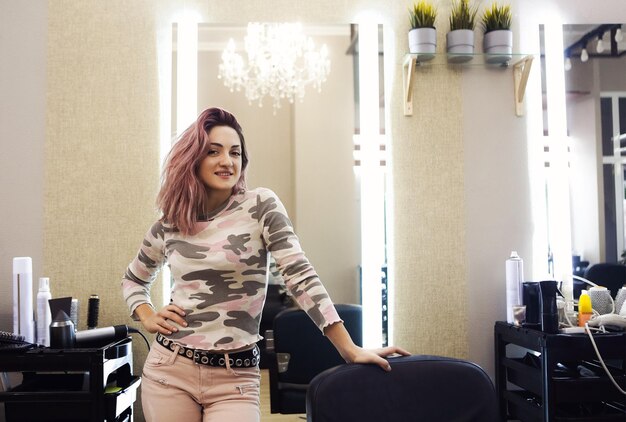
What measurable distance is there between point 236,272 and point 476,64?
1.64 m

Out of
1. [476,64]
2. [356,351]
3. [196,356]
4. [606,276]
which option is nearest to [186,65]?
[476,64]

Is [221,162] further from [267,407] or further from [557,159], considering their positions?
[557,159]

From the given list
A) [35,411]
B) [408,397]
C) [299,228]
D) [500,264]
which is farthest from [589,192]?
[35,411]

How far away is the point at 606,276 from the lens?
2629mm

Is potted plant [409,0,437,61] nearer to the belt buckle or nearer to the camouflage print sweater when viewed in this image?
the camouflage print sweater

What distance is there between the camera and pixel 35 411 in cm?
198

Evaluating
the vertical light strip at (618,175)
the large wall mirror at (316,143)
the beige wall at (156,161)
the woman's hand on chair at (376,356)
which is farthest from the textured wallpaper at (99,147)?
the vertical light strip at (618,175)

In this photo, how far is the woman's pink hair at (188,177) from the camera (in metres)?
1.54

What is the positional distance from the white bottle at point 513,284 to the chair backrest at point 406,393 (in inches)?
46.7

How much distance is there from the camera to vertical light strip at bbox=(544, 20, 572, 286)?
8.61 ft

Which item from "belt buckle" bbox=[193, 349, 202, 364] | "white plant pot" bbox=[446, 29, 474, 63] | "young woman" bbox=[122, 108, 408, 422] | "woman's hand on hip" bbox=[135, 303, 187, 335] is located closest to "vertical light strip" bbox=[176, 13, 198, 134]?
"young woman" bbox=[122, 108, 408, 422]

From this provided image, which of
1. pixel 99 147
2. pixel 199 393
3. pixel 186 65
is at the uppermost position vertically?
pixel 186 65

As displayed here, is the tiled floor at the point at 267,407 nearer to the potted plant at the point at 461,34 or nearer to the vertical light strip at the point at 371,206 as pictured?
the vertical light strip at the point at 371,206

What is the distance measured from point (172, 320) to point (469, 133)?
162 cm
